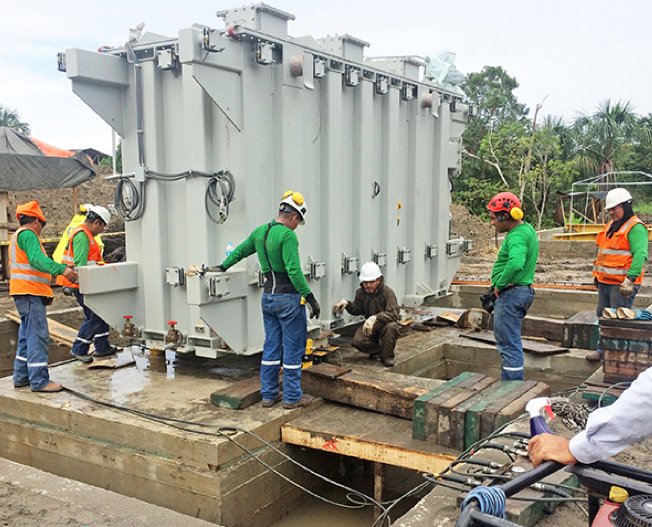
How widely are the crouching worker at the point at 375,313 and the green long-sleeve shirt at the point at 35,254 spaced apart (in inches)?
120

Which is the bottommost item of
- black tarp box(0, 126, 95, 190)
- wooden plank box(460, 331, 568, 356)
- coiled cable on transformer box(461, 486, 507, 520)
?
wooden plank box(460, 331, 568, 356)

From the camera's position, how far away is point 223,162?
627 cm

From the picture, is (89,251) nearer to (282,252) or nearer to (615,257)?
(282,252)

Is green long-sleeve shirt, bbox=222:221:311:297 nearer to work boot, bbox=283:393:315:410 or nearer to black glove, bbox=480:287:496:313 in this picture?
work boot, bbox=283:393:315:410

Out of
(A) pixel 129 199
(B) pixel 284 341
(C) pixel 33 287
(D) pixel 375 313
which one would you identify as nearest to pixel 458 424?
(B) pixel 284 341

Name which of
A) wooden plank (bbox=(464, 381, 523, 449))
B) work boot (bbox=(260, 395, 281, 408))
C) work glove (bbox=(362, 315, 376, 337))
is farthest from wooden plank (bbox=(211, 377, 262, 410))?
wooden plank (bbox=(464, 381, 523, 449))

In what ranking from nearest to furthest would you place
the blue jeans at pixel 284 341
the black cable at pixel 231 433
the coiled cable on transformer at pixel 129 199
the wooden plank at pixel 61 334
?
the black cable at pixel 231 433 < the blue jeans at pixel 284 341 < the coiled cable on transformer at pixel 129 199 < the wooden plank at pixel 61 334

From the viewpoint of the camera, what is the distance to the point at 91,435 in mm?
5695

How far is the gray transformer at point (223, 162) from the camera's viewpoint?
20.2 ft

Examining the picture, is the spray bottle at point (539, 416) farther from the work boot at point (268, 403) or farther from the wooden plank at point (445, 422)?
the work boot at point (268, 403)

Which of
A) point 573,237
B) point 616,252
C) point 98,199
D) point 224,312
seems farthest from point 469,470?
point 98,199

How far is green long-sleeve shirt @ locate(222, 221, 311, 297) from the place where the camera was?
5566mm

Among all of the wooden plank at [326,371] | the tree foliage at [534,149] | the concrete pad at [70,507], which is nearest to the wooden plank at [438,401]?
the wooden plank at [326,371]

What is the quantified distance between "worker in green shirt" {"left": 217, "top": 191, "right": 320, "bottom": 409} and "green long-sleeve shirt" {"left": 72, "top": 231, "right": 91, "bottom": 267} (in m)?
2.22
